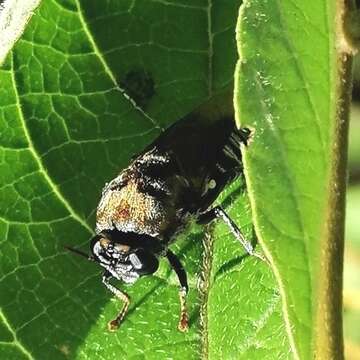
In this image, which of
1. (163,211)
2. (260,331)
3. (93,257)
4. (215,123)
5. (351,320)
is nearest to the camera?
(260,331)

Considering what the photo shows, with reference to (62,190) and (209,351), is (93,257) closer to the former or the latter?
(62,190)

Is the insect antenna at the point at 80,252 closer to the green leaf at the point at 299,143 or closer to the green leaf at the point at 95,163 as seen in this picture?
the green leaf at the point at 95,163

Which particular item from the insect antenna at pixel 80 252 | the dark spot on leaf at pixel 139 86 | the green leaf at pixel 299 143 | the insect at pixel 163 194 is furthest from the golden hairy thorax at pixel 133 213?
the green leaf at pixel 299 143

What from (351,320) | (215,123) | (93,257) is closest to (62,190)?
Answer: (93,257)

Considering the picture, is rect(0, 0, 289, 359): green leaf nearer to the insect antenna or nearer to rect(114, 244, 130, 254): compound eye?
the insect antenna

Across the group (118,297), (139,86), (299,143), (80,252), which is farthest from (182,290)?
(299,143)
